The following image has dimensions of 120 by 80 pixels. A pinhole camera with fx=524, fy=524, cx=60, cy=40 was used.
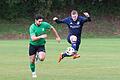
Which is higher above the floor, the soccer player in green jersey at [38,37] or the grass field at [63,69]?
the soccer player in green jersey at [38,37]

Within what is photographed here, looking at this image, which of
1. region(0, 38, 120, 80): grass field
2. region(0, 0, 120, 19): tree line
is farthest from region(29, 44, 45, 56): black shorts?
region(0, 0, 120, 19): tree line

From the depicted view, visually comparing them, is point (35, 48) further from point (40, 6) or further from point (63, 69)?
point (40, 6)

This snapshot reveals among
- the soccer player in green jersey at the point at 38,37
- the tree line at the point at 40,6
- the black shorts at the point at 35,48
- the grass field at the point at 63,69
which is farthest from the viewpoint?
the tree line at the point at 40,6

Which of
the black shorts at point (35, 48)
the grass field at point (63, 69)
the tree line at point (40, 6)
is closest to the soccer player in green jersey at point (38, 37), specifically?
the black shorts at point (35, 48)

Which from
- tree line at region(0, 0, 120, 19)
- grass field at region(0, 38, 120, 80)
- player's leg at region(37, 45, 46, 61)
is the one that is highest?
player's leg at region(37, 45, 46, 61)

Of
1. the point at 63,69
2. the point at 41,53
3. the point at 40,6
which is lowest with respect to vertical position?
the point at 40,6

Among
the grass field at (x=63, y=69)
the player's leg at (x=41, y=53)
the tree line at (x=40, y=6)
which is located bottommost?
the tree line at (x=40, y=6)

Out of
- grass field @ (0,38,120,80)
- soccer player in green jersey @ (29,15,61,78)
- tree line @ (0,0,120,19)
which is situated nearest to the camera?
soccer player in green jersey @ (29,15,61,78)

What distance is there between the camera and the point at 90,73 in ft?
57.5

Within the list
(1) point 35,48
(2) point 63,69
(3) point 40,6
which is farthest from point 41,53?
(3) point 40,6

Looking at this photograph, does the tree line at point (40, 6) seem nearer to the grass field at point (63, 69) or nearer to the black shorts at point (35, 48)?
the grass field at point (63, 69)

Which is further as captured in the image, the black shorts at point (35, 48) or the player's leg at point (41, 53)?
the black shorts at point (35, 48)

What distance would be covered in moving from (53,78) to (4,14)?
39017 mm

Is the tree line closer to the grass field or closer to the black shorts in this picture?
the grass field
